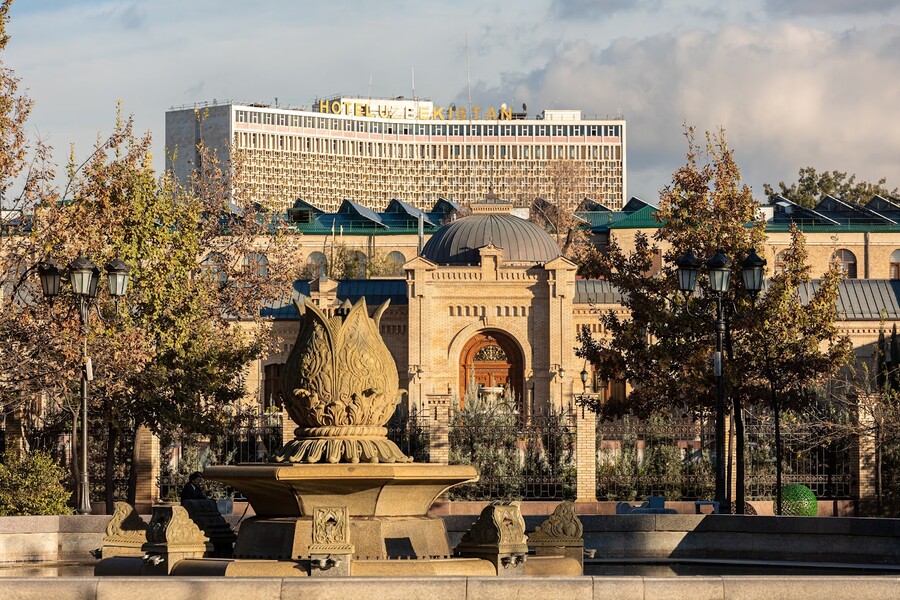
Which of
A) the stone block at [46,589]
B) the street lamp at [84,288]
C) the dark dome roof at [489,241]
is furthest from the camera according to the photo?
the dark dome roof at [489,241]

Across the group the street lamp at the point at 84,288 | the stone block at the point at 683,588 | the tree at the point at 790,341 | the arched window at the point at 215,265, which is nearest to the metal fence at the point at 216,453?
the arched window at the point at 215,265

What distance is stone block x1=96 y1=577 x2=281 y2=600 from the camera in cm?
1285

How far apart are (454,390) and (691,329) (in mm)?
24821

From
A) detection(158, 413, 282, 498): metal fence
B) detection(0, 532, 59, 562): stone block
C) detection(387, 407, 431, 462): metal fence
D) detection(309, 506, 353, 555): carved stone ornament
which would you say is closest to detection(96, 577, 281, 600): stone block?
detection(309, 506, 353, 555): carved stone ornament

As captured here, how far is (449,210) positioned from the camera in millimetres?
98312

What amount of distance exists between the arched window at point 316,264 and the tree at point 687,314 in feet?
144

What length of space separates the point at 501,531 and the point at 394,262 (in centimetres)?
6625

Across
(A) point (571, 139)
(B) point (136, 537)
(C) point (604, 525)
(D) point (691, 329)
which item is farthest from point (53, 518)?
(A) point (571, 139)

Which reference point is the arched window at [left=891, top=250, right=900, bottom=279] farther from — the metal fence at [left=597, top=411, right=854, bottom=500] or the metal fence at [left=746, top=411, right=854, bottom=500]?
the metal fence at [left=746, top=411, right=854, bottom=500]

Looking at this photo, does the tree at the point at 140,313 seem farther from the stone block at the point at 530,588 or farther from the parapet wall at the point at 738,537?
the stone block at the point at 530,588

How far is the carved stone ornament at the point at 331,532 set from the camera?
546 inches

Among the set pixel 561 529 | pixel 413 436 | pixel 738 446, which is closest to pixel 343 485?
pixel 561 529

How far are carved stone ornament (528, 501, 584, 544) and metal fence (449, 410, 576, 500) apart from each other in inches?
536

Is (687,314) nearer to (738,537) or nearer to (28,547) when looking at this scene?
(738,537)
